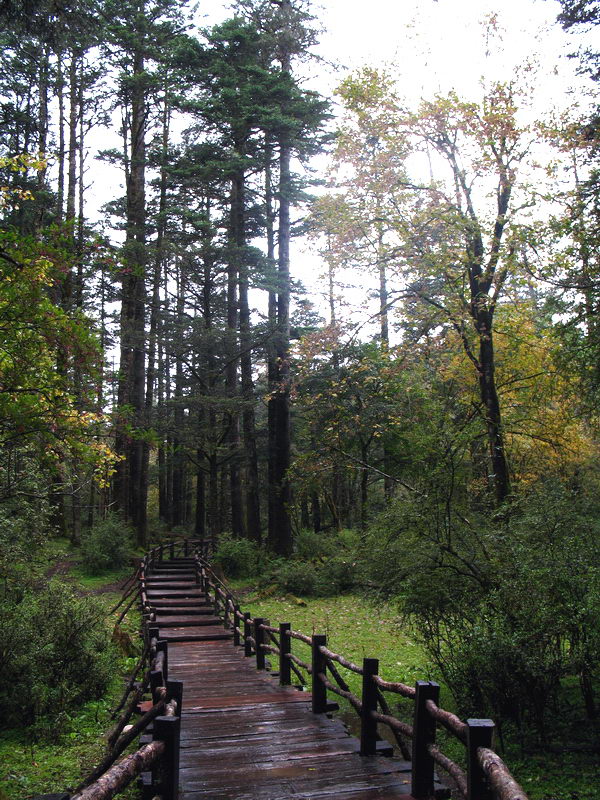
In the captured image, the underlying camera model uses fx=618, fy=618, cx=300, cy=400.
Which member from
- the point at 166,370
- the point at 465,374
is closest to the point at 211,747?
the point at 465,374

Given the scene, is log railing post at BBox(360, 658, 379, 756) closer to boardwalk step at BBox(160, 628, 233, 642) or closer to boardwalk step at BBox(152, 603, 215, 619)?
boardwalk step at BBox(160, 628, 233, 642)

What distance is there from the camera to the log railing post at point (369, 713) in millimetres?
5859

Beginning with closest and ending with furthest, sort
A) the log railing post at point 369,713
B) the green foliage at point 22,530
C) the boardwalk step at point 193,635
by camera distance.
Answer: the log railing post at point 369,713
the green foliage at point 22,530
the boardwalk step at point 193,635

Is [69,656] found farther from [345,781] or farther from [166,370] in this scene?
[166,370]

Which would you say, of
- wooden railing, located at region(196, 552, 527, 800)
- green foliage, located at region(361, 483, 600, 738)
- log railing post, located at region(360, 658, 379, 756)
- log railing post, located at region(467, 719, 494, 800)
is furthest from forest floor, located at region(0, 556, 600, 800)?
log railing post, located at region(467, 719, 494, 800)

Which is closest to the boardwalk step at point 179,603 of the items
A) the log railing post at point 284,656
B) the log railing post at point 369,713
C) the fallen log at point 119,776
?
the log railing post at point 284,656

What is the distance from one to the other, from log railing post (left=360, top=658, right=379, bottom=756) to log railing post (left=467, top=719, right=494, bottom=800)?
221 centimetres

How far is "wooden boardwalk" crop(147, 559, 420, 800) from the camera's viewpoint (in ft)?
16.3

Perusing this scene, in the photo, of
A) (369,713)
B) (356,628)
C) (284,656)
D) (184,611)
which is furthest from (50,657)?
(356,628)

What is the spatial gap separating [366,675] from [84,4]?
1177cm

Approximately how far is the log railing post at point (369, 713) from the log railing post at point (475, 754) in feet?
7.24

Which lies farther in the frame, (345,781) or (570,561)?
(570,561)

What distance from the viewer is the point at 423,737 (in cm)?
486

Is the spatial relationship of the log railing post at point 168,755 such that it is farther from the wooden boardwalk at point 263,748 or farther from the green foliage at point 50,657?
the green foliage at point 50,657
